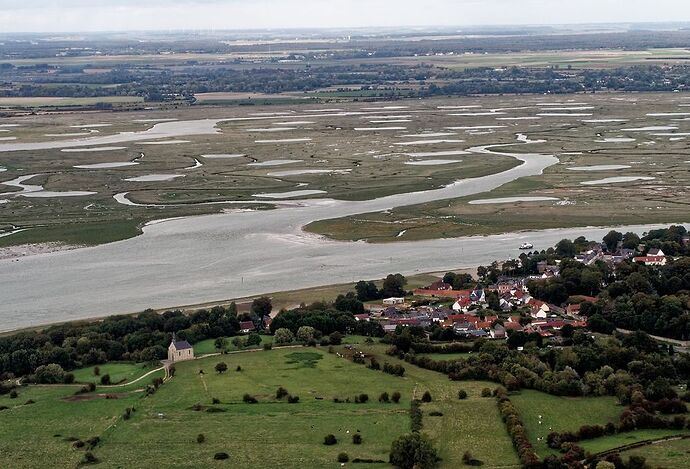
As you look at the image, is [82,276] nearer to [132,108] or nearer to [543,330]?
[543,330]

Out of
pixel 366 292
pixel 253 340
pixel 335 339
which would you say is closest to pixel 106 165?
pixel 366 292

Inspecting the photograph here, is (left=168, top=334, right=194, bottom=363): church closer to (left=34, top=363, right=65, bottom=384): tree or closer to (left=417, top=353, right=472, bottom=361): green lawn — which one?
(left=34, top=363, right=65, bottom=384): tree

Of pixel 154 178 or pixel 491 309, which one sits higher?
pixel 491 309

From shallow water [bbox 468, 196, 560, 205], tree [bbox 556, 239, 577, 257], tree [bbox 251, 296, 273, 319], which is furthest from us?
shallow water [bbox 468, 196, 560, 205]

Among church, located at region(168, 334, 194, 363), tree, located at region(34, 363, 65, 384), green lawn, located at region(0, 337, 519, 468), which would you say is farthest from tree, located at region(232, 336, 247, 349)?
tree, located at region(34, 363, 65, 384)

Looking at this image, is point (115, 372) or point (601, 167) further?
point (601, 167)

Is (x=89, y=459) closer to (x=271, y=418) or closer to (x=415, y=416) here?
(x=271, y=418)
